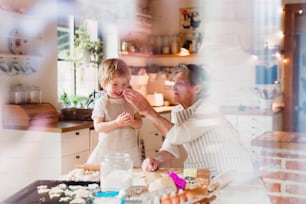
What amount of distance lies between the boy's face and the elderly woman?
0.15 metres

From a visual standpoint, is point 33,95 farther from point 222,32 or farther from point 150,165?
point 150,165

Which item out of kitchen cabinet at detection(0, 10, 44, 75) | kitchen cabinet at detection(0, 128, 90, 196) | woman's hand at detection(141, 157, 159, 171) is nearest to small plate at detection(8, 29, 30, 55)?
kitchen cabinet at detection(0, 10, 44, 75)

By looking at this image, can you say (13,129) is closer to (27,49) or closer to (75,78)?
(27,49)

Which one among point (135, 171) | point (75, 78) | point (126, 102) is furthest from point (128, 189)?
point (75, 78)

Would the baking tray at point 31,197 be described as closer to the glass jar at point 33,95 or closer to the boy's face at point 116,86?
the boy's face at point 116,86

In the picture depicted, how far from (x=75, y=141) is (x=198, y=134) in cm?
67

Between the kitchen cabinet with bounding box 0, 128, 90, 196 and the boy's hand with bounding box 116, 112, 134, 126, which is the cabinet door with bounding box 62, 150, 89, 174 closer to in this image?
the kitchen cabinet with bounding box 0, 128, 90, 196

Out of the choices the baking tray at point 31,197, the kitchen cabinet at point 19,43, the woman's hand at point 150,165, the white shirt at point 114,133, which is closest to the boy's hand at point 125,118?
the white shirt at point 114,133

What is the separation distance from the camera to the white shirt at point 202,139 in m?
0.85

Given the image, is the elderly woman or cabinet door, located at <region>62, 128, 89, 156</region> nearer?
the elderly woman

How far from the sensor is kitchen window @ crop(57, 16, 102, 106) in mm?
1735

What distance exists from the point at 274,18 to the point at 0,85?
1.51 meters

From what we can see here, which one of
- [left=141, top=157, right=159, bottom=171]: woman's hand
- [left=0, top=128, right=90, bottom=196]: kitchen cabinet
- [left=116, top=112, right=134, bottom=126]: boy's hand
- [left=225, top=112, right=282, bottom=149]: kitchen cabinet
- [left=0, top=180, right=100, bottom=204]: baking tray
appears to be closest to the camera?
[left=0, top=180, right=100, bottom=204]: baking tray

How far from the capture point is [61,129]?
4.49 feet
